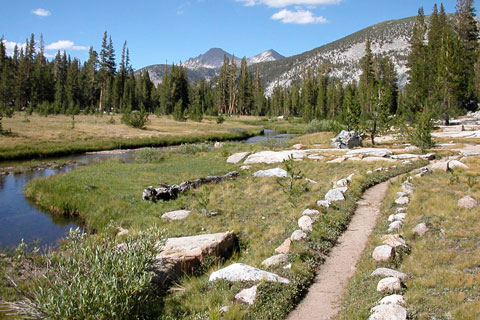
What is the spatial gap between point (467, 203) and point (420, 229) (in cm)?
261

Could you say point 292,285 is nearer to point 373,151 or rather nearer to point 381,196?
point 381,196

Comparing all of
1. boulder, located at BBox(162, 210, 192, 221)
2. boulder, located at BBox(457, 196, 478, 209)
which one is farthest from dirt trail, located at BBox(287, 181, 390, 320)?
boulder, located at BBox(162, 210, 192, 221)

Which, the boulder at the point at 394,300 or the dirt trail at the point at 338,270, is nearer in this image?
the boulder at the point at 394,300

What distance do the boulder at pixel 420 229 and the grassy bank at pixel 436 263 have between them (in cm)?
12

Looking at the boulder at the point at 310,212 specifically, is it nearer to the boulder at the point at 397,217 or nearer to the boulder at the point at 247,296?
the boulder at the point at 397,217

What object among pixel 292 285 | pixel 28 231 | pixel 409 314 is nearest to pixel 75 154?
pixel 28 231

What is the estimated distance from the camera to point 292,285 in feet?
24.3

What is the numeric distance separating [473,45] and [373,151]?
196ft

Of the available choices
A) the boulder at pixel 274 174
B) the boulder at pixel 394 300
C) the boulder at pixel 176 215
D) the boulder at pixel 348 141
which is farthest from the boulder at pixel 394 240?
the boulder at pixel 348 141

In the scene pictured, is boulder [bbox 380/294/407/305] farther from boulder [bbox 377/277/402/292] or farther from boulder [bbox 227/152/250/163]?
boulder [bbox 227/152/250/163]

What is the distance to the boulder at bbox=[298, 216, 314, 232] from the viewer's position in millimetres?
10540

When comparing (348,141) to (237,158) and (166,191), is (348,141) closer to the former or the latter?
(237,158)

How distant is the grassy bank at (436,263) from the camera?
601 centimetres

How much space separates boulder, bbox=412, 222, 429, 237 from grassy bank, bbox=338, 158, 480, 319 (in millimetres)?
120
